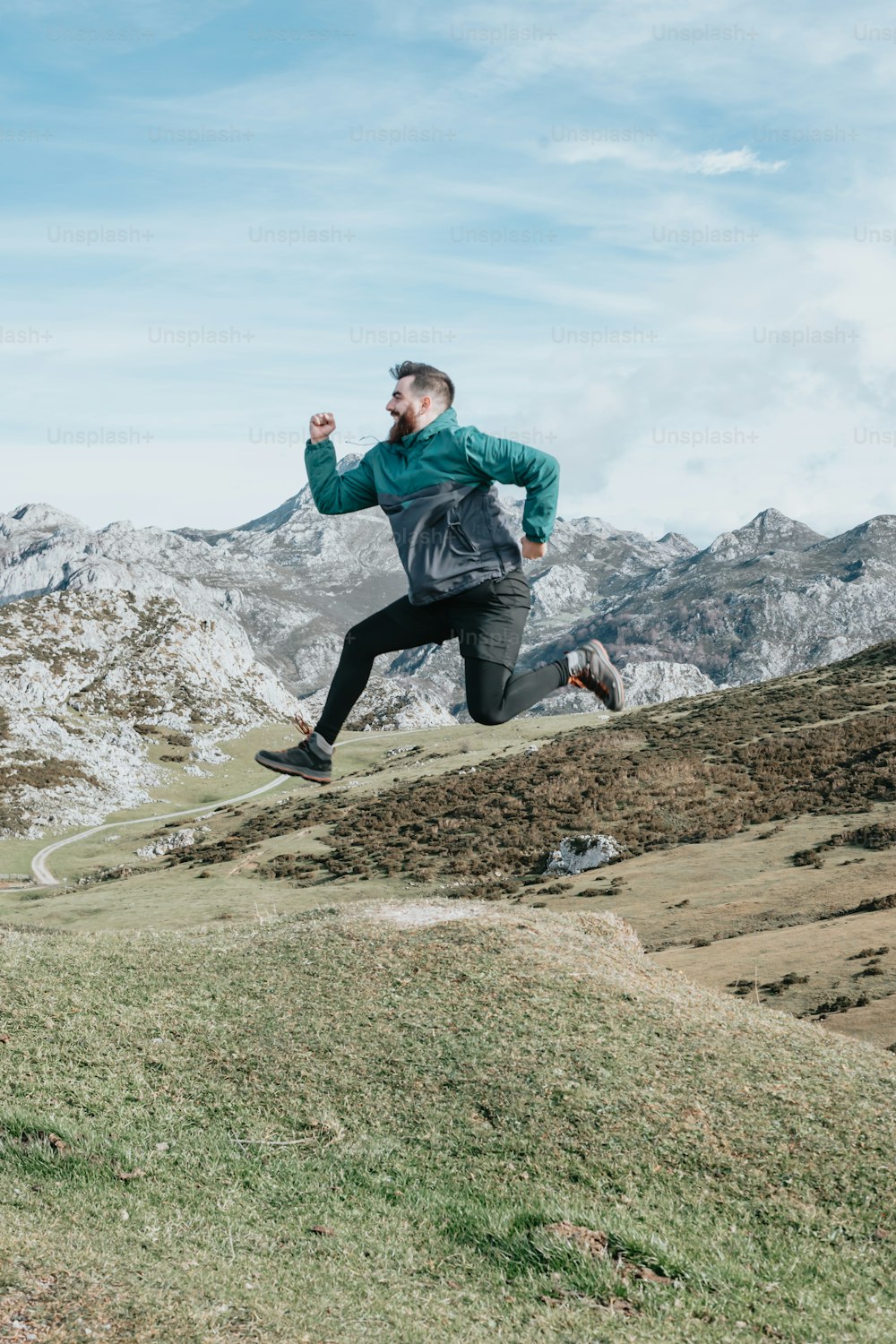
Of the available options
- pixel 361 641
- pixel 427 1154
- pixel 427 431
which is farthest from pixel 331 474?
pixel 427 1154

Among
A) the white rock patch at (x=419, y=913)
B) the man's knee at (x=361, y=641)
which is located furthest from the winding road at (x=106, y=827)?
the man's knee at (x=361, y=641)

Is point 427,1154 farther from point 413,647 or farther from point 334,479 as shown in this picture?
point 334,479

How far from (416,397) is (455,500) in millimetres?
836

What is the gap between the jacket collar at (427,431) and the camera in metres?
7.39

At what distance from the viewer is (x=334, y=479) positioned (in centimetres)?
782

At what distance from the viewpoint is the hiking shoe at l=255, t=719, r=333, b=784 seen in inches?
323

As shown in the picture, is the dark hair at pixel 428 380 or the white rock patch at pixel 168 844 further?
the white rock patch at pixel 168 844

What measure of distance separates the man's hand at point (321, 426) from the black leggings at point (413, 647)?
4.44ft

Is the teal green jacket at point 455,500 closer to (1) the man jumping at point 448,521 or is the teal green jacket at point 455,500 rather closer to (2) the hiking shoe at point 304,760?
(1) the man jumping at point 448,521

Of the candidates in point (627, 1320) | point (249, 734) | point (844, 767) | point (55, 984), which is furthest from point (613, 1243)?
point (249, 734)

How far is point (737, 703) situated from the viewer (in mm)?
87250

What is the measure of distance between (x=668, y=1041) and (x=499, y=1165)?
5129 millimetres

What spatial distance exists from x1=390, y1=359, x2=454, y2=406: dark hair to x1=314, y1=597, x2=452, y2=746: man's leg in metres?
1.50

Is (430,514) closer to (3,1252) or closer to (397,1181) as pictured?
(3,1252)
